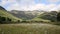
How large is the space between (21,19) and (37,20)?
0.52m

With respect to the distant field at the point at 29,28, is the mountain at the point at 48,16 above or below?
above

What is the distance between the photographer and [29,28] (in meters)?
4.79

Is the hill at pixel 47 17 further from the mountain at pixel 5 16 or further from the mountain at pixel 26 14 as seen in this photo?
the mountain at pixel 5 16

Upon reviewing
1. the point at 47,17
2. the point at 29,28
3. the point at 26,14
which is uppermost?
the point at 26,14

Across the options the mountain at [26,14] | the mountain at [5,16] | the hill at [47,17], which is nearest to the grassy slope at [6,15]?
the mountain at [5,16]

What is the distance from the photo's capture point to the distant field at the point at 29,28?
4695 millimetres

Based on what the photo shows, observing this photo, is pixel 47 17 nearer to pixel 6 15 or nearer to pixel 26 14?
pixel 26 14

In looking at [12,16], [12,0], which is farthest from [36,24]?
[12,0]

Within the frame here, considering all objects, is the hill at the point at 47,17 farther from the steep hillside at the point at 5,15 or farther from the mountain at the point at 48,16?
the steep hillside at the point at 5,15

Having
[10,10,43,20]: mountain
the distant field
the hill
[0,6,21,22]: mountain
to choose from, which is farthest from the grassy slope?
the hill

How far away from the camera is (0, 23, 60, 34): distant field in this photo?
4.70 metres

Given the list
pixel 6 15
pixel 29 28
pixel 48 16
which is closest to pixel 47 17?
pixel 48 16

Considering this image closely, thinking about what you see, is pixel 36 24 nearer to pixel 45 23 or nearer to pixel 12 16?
pixel 45 23

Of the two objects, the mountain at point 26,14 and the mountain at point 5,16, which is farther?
the mountain at point 26,14
